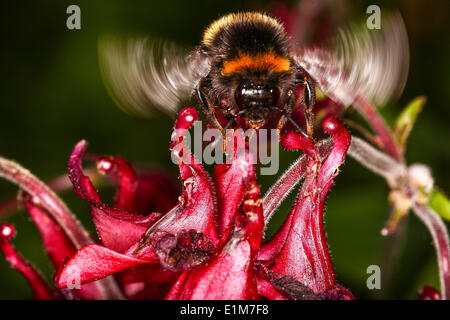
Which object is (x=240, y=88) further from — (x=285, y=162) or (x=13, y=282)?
(x=13, y=282)

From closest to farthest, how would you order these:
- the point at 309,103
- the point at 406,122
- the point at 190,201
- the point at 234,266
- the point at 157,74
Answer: the point at 234,266
the point at 190,201
the point at 309,103
the point at 157,74
the point at 406,122

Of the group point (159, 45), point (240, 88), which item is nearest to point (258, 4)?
point (159, 45)

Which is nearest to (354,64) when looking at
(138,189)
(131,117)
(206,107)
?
(206,107)

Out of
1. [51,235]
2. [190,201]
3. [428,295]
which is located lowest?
[428,295]

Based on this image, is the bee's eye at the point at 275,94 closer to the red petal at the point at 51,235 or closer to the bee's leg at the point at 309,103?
the bee's leg at the point at 309,103

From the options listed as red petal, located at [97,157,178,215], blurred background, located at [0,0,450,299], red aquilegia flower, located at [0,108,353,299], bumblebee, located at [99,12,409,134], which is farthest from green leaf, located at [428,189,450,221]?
red petal, located at [97,157,178,215]

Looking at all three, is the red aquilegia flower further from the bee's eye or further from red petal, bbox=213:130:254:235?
the bee's eye

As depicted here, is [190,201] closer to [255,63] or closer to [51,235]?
[255,63]

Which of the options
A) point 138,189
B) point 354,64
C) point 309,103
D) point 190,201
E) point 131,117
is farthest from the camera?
point 131,117
